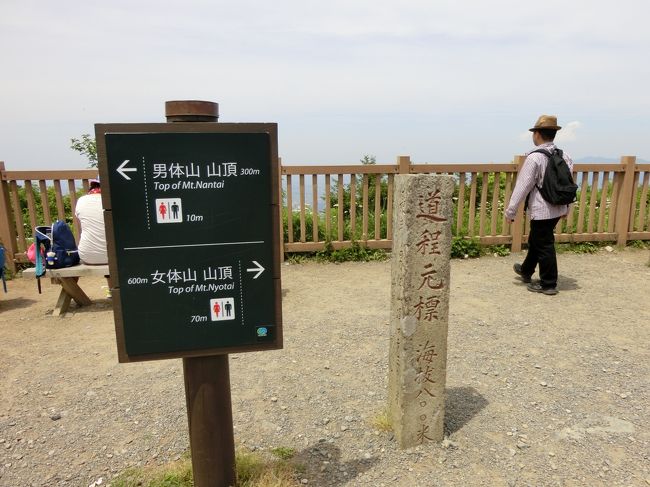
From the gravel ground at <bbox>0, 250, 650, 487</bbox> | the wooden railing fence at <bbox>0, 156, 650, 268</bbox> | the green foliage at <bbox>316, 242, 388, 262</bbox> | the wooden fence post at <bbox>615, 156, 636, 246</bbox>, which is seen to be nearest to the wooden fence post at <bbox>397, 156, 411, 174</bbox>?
the wooden railing fence at <bbox>0, 156, 650, 268</bbox>

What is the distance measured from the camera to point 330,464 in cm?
254

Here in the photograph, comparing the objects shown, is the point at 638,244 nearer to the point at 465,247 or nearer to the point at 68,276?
the point at 465,247

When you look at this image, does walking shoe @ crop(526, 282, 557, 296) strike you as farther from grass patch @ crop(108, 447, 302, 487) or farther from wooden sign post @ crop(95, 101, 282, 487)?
wooden sign post @ crop(95, 101, 282, 487)

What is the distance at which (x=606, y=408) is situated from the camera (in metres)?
3.04

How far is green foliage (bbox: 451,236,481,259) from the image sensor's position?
703 cm

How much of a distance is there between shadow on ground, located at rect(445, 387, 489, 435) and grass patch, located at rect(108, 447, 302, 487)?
3.34ft

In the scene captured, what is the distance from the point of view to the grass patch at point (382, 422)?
2781 mm

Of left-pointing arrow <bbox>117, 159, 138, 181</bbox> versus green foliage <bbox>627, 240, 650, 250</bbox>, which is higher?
left-pointing arrow <bbox>117, 159, 138, 181</bbox>

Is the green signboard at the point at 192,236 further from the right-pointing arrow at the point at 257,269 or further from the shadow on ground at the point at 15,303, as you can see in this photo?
the shadow on ground at the point at 15,303

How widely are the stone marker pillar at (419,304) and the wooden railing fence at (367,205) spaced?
4.08 meters

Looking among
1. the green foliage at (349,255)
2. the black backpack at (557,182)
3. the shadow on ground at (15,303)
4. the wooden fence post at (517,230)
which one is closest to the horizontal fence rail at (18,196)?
the shadow on ground at (15,303)

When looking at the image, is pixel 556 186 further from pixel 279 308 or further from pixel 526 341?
pixel 279 308

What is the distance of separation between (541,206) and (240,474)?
14.0ft

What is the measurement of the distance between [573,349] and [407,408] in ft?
Answer: 7.05
